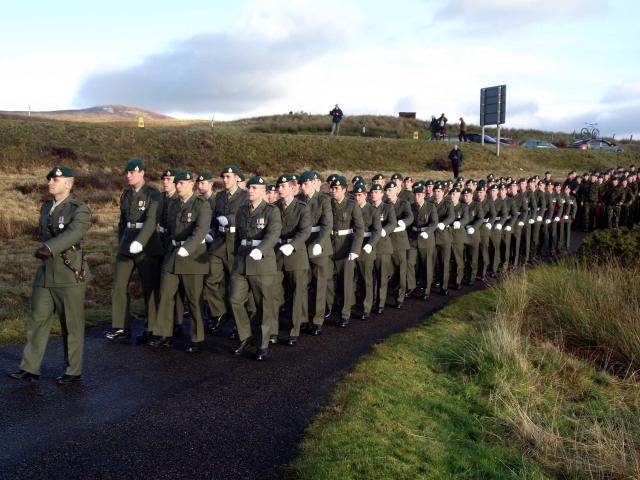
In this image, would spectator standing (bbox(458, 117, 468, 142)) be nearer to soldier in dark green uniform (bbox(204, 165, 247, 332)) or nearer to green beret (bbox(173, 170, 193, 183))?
soldier in dark green uniform (bbox(204, 165, 247, 332))

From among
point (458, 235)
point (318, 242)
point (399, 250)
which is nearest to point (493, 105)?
point (458, 235)

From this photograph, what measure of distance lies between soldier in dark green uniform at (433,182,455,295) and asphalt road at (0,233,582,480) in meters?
4.26

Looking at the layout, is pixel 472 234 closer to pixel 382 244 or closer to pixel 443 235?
pixel 443 235

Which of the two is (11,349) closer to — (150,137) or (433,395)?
(433,395)

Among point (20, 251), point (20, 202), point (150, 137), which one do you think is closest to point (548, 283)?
point (20, 251)

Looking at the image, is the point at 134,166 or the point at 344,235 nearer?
the point at 134,166

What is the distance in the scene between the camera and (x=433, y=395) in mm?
6512

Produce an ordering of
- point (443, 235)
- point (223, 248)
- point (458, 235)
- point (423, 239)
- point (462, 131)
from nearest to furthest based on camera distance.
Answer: point (223, 248), point (423, 239), point (443, 235), point (458, 235), point (462, 131)

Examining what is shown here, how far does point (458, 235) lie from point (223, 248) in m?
5.58

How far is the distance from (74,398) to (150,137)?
110 feet

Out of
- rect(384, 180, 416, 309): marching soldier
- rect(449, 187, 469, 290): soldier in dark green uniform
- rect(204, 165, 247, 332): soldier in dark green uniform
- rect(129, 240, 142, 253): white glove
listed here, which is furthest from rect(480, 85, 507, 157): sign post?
rect(129, 240, 142, 253): white glove

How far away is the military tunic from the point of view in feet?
20.9

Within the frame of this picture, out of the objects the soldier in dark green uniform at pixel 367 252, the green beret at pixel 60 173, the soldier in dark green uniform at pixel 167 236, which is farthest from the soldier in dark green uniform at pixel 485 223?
the green beret at pixel 60 173

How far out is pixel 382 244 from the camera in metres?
10.5
